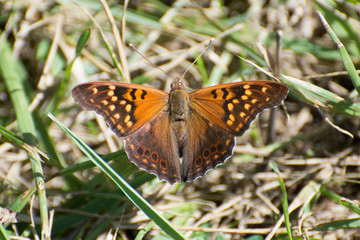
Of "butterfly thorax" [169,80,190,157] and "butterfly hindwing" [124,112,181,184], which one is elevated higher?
"butterfly thorax" [169,80,190,157]

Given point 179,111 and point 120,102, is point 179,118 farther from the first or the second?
point 120,102

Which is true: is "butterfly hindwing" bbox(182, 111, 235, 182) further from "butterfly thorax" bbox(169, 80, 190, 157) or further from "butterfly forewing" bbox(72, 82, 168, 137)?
"butterfly forewing" bbox(72, 82, 168, 137)

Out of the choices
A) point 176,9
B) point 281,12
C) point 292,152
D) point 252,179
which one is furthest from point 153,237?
point 281,12

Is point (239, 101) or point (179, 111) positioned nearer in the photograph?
point (239, 101)

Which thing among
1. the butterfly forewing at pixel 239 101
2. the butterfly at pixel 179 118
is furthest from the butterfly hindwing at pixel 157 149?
the butterfly forewing at pixel 239 101

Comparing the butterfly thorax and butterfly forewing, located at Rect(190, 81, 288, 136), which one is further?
the butterfly thorax

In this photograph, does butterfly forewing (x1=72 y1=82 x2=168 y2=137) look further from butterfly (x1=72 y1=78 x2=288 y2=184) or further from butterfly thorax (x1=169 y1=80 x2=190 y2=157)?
butterfly thorax (x1=169 y1=80 x2=190 y2=157)

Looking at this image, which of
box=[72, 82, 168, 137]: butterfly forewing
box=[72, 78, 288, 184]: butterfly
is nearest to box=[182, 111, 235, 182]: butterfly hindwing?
box=[72, 78, 288, 184]: butterfly

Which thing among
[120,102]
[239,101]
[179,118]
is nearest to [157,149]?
[179,118]
